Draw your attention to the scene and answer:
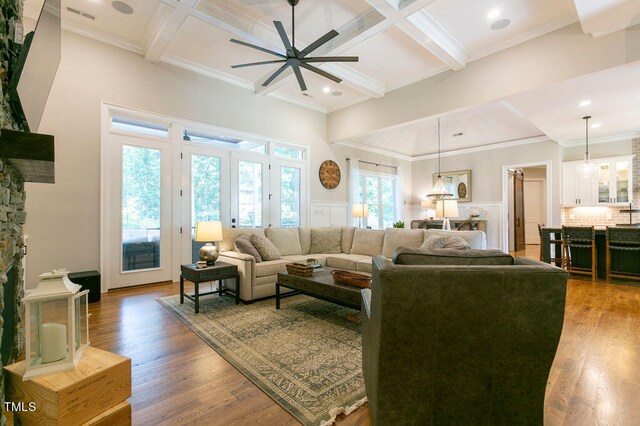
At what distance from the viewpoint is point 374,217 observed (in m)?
8.49

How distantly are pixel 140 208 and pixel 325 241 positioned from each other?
2904mm

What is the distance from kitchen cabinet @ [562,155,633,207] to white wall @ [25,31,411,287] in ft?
26.9

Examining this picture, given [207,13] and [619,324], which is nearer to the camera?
[619,324]

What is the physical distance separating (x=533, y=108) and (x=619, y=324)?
340 cm

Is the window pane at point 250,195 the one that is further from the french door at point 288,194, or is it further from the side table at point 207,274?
the side table at point 207,274

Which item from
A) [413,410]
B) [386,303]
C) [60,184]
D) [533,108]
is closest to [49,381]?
[386,303]

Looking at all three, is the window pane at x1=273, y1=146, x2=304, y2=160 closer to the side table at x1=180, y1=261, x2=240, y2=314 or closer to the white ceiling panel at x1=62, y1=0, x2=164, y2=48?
the white ceiling panel at x1=62, y1=0, x2=164, y2=48

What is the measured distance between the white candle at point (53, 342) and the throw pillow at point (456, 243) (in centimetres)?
328

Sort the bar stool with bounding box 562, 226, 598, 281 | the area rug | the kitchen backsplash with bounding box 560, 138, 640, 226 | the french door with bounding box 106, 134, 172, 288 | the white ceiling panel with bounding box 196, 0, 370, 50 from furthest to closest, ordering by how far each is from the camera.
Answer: the kitchen backsplash with bounding box 560, 138, 640, 226 < the bar stool with bounding box 562, 226, 598, 281 < the french door with bounding box 106, 134, 172, 288 < the white ceiling panel with bounding box 196, 0, 370, 50 < the area rug

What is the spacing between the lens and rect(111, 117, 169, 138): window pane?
14.8ft

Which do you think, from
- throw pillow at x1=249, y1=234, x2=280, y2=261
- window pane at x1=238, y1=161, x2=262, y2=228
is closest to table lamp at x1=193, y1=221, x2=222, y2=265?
throw pillow at x1=249, y1=234, x2=280, y2=261

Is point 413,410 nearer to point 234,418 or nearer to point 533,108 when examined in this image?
point 234,418

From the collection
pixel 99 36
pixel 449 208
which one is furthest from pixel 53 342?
pixel 449 208

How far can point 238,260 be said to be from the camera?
3801mm
